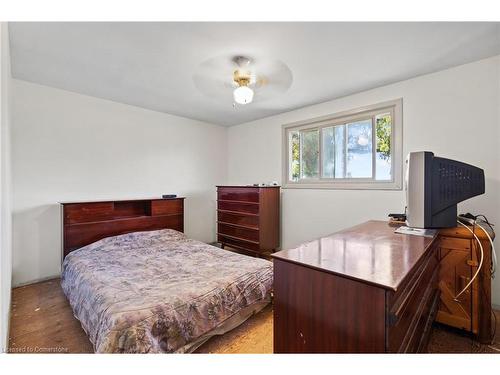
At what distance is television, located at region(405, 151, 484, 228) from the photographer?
1.48 metres

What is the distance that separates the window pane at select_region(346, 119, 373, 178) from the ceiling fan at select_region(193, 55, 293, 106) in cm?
108

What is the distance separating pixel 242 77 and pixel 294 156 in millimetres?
1778

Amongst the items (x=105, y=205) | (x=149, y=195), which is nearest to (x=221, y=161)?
(x=149, y=195)

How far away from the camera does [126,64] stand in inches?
86.8

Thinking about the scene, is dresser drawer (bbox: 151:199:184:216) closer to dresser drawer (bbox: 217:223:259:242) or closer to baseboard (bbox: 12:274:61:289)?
dresser drawer (bbox: 217:223:259:242)

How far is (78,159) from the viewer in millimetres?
2984

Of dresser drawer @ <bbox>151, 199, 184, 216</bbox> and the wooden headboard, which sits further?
dresser drawer @ <bbox>151, 199, 184, 216</bbox>

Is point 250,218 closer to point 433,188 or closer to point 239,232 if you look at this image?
point 239,232

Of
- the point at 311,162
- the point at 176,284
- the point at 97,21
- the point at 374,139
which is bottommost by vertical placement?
the point at 176,284

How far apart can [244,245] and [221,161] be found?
1799 millimetres

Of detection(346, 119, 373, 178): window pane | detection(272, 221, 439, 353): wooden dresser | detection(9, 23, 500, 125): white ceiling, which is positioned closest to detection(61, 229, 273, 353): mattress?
detection(272, 221, 439, 353): wooden dresser

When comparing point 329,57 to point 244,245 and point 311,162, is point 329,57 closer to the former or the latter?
point 311,162

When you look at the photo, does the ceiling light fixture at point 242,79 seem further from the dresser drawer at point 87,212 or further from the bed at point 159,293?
the dresser drawer at point 87,212

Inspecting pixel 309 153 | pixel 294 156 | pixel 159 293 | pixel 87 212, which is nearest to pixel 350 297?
pixel 159 293
